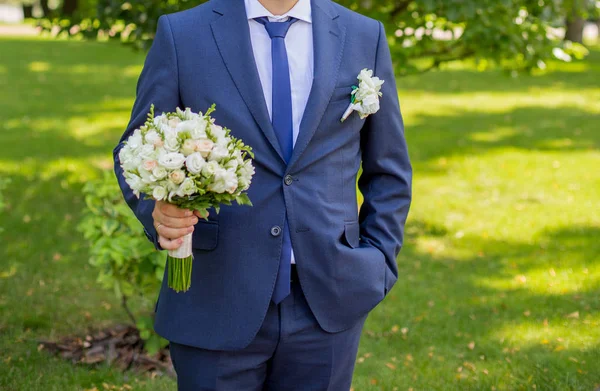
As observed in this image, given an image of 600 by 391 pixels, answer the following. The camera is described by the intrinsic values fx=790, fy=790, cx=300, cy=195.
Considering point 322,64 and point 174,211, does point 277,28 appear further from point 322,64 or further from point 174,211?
point 174,211

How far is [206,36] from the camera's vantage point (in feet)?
8.57

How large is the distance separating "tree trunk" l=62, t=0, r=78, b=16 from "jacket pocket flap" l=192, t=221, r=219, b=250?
5.51m

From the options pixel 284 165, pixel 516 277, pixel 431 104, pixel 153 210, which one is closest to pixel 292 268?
pixel 284 165

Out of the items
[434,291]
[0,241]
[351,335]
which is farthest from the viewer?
[0,241]

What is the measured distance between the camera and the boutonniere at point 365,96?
8.50ft

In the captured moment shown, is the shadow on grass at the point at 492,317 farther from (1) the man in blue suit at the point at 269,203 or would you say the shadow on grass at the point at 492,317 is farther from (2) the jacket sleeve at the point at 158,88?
(2) the jacket sleeve at the point at 158,88

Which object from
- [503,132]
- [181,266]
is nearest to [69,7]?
[181,266]

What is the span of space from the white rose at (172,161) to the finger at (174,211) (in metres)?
0.15

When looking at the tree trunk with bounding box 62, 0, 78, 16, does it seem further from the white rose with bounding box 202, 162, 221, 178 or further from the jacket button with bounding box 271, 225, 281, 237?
the white rose with bounding box 202, 162, 221, 178

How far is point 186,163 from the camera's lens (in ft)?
7.11

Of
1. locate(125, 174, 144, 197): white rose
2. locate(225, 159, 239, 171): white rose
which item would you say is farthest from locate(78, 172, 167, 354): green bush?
locate(225, 159, 239, 171): white rose

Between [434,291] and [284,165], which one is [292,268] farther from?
[434,291]

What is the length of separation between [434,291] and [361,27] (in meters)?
4.21

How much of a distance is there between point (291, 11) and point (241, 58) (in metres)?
0.23
